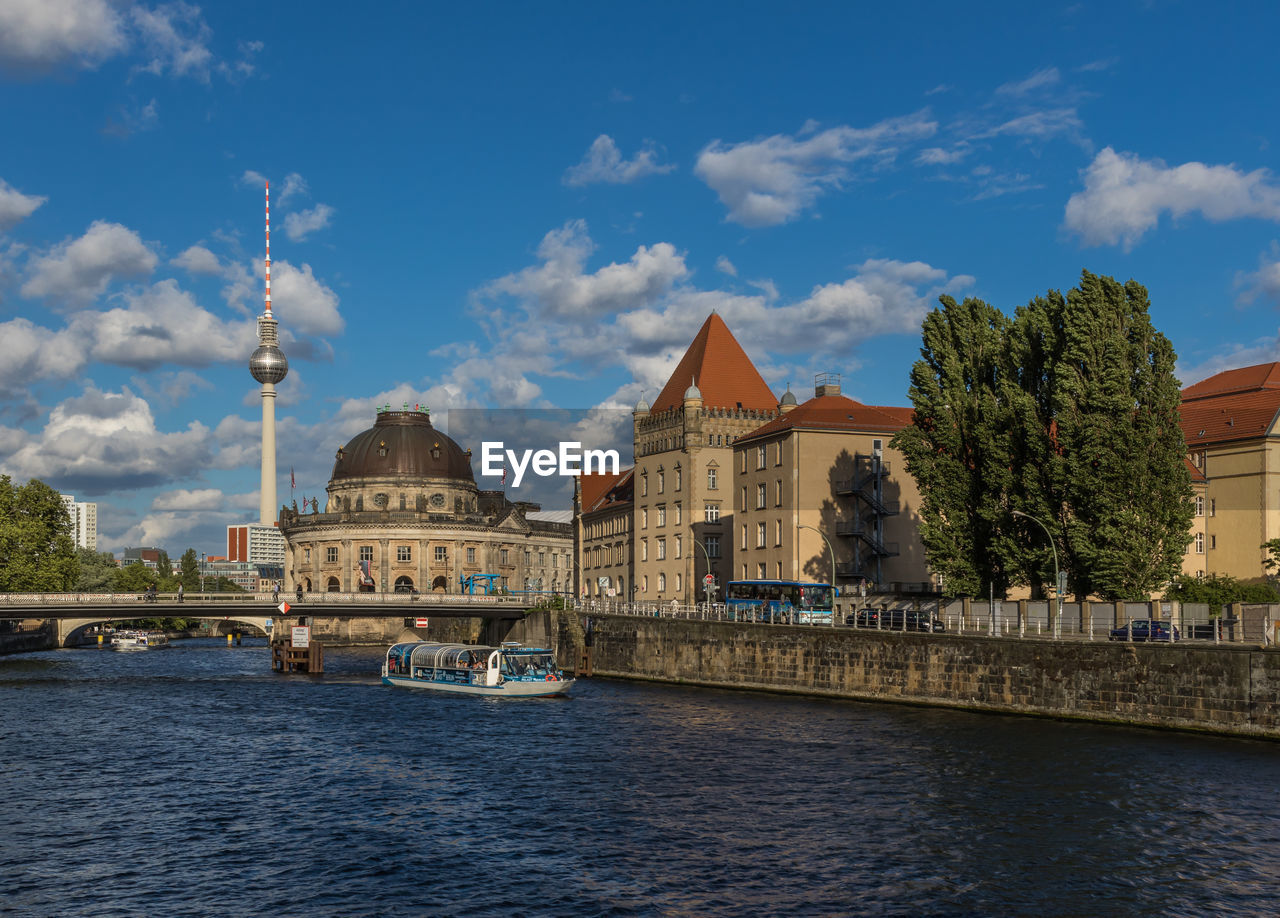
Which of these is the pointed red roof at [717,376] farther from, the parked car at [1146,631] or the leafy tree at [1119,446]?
the parked car at [1146,631]

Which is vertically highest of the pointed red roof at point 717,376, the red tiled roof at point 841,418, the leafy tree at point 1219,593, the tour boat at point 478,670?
the pointed red roof at point 717,376

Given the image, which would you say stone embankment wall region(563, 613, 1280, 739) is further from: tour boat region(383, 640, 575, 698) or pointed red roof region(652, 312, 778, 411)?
pointed red roof region(652, 312, 778, 411)

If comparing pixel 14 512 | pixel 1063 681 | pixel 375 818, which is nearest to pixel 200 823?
pixel 375 818

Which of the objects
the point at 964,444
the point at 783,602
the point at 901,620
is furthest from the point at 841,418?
the point at 901,620

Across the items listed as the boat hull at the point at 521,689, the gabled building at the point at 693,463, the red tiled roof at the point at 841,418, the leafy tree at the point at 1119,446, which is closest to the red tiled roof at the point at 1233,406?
the red tiled roof at the point at 841,418

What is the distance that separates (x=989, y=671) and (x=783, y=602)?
2501 centimetres

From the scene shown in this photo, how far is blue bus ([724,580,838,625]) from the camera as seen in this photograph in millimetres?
83625

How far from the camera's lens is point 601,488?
6412 inches

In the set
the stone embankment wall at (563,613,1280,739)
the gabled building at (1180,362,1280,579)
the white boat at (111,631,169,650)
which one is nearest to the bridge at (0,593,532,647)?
the stone embankment wall at (563,613,1280,739)

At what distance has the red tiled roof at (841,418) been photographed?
98.1 metres

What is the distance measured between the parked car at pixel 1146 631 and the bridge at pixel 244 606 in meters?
62.6

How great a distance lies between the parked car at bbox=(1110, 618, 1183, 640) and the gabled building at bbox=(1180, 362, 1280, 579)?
41982mm

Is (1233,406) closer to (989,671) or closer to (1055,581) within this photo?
(1055,581)

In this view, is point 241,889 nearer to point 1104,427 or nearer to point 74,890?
point 74,890
